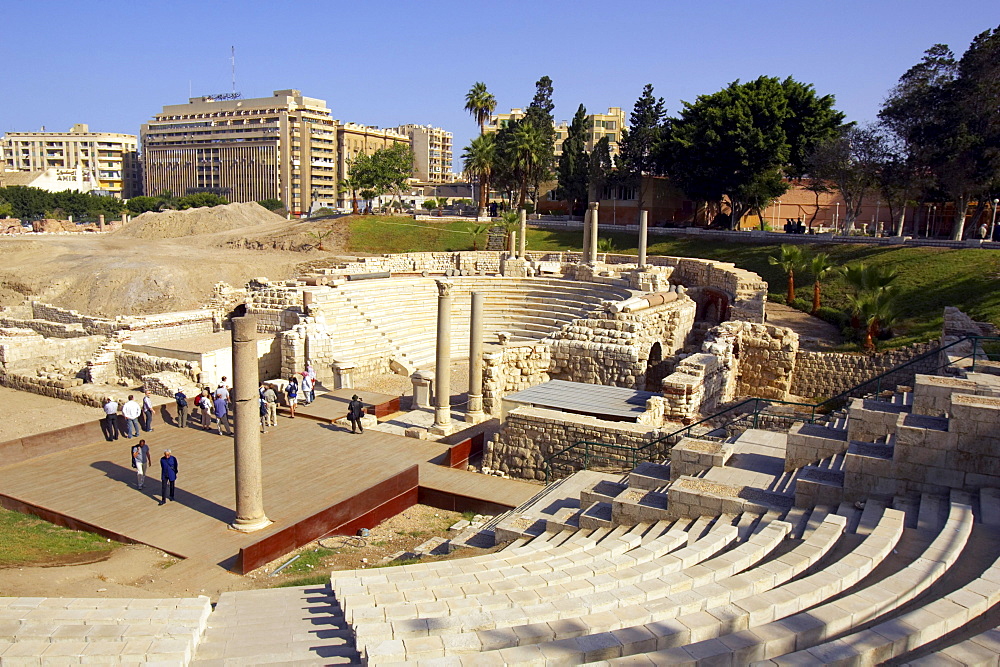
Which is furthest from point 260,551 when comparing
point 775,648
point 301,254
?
point 301,254

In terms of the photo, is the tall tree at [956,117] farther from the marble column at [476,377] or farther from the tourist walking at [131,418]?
the tourist walking at [131,418]

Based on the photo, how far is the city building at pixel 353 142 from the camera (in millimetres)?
110375

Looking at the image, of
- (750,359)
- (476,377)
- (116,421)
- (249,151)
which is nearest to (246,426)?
(116,421)

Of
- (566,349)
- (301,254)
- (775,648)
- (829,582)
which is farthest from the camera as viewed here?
(301,254)

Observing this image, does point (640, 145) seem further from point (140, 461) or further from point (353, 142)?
point (353, 142)

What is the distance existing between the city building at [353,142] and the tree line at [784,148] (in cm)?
4708

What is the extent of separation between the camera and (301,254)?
1892 inches

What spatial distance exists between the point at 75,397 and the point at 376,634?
19.6 meters

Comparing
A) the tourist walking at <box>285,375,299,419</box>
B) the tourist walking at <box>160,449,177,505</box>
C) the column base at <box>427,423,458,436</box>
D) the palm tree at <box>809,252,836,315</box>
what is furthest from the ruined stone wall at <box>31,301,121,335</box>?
the palm tree at <box>809,252,836,315</box>

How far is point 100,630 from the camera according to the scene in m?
6.53

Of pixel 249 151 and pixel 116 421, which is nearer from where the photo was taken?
pixel 116 421

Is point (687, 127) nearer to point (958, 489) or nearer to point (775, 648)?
point (958, 489)

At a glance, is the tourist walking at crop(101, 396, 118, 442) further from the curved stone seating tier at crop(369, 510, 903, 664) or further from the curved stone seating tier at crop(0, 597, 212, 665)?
the curved stone seating tier at crop(369, 510, 903, 664)

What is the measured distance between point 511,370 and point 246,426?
11.3m
